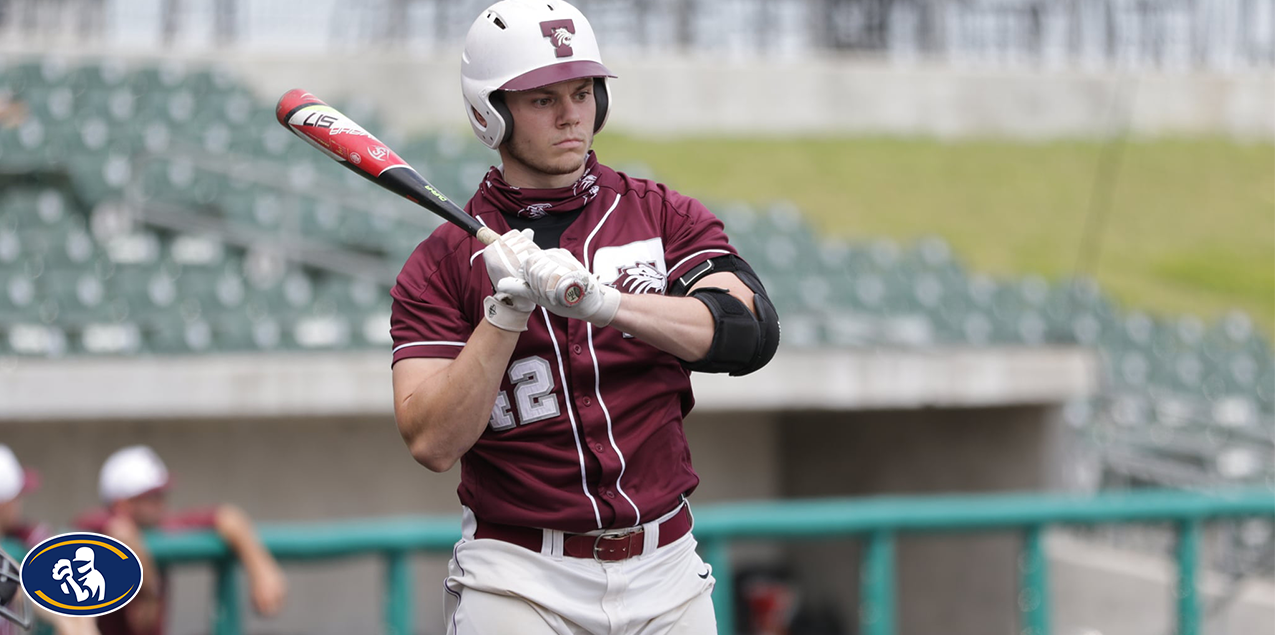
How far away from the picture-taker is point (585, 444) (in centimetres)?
184

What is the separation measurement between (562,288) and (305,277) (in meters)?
6.25

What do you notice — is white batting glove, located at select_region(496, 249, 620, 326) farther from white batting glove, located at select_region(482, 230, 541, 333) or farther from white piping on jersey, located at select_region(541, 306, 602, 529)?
white piping on jersey, located at select_region(541, 306, 602, 529)

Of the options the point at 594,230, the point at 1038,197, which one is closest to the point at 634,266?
the point at 594,230

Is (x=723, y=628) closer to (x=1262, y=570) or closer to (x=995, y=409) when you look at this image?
(x=1262, y=570)

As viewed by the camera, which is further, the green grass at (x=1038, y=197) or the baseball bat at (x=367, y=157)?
the green grass at (x=1038, y=197)

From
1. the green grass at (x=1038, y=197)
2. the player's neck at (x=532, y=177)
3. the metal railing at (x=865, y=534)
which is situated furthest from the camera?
the green grass at (x=1038, y=197)

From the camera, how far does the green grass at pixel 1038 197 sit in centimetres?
1320

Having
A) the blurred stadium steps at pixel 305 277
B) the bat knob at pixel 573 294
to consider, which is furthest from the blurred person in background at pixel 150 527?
the blurred stadium steps at pixel 305 277

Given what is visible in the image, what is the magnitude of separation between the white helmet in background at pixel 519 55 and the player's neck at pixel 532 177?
43mm

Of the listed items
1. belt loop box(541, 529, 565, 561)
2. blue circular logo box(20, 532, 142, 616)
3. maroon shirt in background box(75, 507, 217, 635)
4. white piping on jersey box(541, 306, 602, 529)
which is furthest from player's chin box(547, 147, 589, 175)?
maroon shirt in background box(75, 507, 217, 635)

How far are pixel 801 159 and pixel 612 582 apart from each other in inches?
558

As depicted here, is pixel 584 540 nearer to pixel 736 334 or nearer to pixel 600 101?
pixel 736 334

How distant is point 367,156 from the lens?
1.78 meters

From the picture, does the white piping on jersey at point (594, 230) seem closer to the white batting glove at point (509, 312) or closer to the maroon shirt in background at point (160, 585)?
the white batting glove at point (509, 312)
